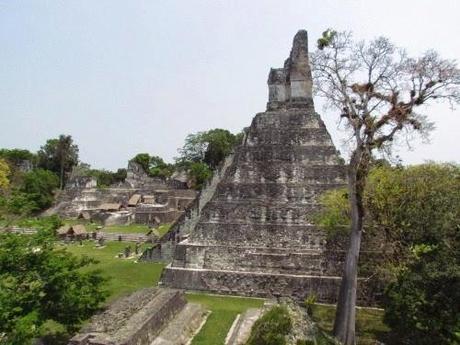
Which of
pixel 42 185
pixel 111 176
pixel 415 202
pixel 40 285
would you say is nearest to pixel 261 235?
pixel 415 202

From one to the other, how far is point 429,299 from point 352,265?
1758 millimetres

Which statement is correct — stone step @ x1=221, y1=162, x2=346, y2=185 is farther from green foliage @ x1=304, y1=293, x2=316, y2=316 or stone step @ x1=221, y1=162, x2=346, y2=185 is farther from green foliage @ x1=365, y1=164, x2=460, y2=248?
green foliage @ x1=304, y1=293, x2=316, y2=316

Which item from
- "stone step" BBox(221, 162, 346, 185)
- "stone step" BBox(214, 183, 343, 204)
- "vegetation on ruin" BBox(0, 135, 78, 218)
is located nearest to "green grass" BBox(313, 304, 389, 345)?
"stone step" BBox(214, 183, 343, 204)

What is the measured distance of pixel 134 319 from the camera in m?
9.62

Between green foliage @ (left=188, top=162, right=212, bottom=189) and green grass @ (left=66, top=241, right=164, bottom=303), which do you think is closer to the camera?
green grass @ (left=66, top=241, right=164, bottom=303)

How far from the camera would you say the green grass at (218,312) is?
1063 cm

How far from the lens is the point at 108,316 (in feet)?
32.2

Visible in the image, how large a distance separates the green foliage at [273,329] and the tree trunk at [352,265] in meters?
2.55

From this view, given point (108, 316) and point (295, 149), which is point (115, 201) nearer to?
A: point (295, 149)

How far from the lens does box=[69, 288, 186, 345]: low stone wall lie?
850 centimetres

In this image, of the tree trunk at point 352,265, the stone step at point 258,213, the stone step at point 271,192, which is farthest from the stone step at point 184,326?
the stone step at point 271,192

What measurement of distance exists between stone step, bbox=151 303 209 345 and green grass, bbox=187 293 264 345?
20cm

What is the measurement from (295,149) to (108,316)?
9.60m

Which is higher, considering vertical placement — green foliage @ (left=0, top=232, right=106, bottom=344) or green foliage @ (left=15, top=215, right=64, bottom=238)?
green foliage @ (left=15, top=215, right=64, bottom=238)
